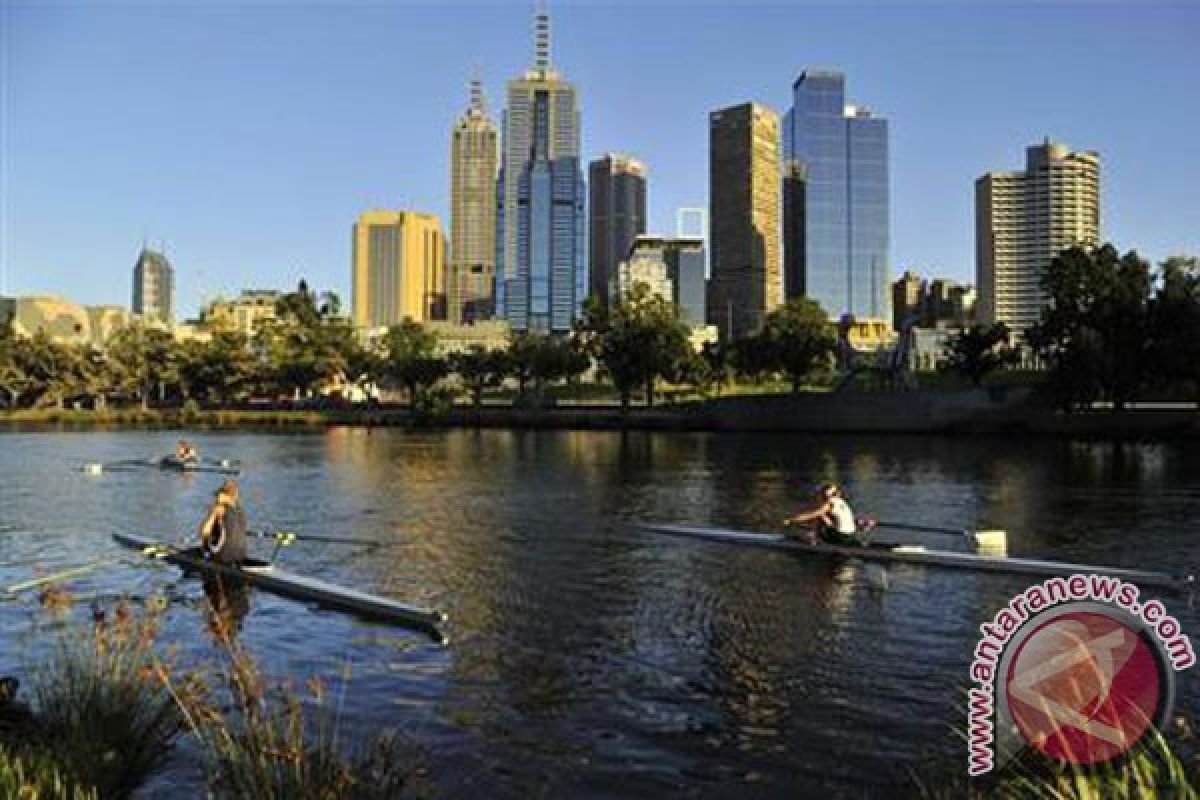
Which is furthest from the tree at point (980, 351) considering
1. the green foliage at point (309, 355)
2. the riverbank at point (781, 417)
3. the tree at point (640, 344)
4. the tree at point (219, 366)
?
the tree at point (219, 366)

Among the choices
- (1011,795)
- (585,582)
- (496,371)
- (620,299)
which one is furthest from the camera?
(496,371)

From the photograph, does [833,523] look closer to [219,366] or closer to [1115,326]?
[1115,326]

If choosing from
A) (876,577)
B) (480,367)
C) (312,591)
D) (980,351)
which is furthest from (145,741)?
(480,367)

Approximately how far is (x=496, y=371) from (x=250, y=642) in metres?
151

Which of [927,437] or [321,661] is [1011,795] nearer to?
[321,661]

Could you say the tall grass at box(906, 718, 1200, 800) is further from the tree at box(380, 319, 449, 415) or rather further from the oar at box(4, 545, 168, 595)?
the tree at box(380, 319, 449, 415)

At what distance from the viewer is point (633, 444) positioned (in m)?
101

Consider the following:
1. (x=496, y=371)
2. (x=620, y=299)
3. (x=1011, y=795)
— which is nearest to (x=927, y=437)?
(x=620, y=299)

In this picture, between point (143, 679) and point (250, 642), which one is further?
point (250, 642)

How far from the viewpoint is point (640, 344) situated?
138375 millimetres

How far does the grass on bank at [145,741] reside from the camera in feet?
29.8

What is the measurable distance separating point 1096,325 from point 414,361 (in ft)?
342

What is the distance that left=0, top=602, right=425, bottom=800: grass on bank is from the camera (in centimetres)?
909

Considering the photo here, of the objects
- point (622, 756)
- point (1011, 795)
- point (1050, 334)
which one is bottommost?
point (622, 756)
